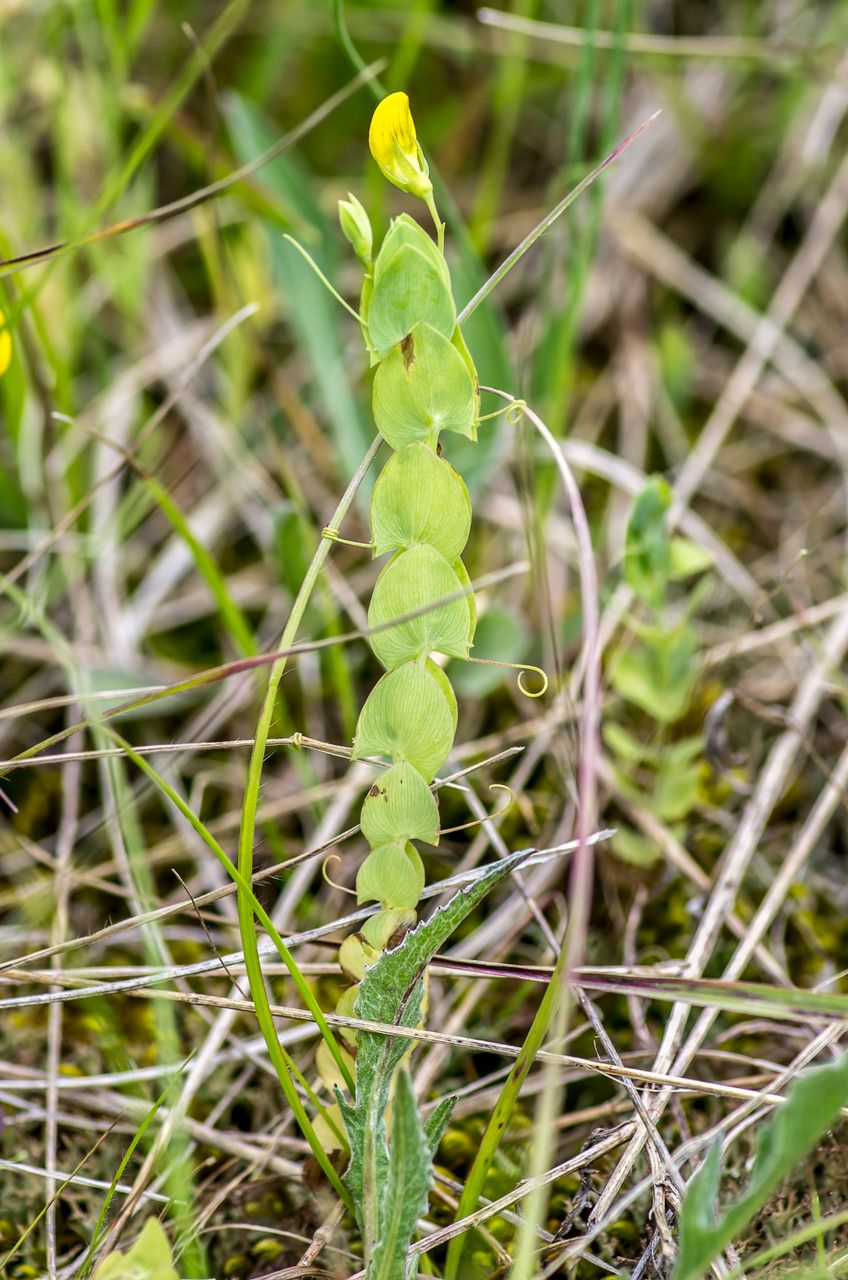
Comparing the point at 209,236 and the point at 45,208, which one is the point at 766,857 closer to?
the point at 209,236

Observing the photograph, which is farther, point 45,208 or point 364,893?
point 45,208

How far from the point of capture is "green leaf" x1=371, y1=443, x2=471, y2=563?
729 millimetres

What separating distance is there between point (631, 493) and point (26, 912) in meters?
1.07

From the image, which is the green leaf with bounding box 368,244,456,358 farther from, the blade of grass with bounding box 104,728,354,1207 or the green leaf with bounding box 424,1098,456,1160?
the green leaf with bounding box 424,1098,456,1160

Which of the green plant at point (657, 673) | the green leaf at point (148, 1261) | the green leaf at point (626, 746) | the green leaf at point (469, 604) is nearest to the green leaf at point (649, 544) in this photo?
the green plant at point (657, 673)

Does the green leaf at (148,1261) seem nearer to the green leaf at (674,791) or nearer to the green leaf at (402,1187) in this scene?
the green leaf at (402,1187)

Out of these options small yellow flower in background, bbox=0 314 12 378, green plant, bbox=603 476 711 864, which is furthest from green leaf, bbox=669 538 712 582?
small yellow flower in background, bbox=0 314 12 378

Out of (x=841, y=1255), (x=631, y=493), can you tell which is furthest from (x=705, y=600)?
(x=841, y=1255)

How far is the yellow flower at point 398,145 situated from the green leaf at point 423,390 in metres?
0.12

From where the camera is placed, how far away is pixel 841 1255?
80cm

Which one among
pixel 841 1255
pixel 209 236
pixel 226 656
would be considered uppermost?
pixel 209 236

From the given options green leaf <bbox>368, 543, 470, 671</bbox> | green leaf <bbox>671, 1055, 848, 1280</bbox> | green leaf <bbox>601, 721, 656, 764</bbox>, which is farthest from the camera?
green leaf <bbox>601, 721, 656, 764</bbox>

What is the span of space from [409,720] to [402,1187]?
0.32 metres

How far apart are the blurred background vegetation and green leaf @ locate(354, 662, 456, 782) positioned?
0.20 meters
